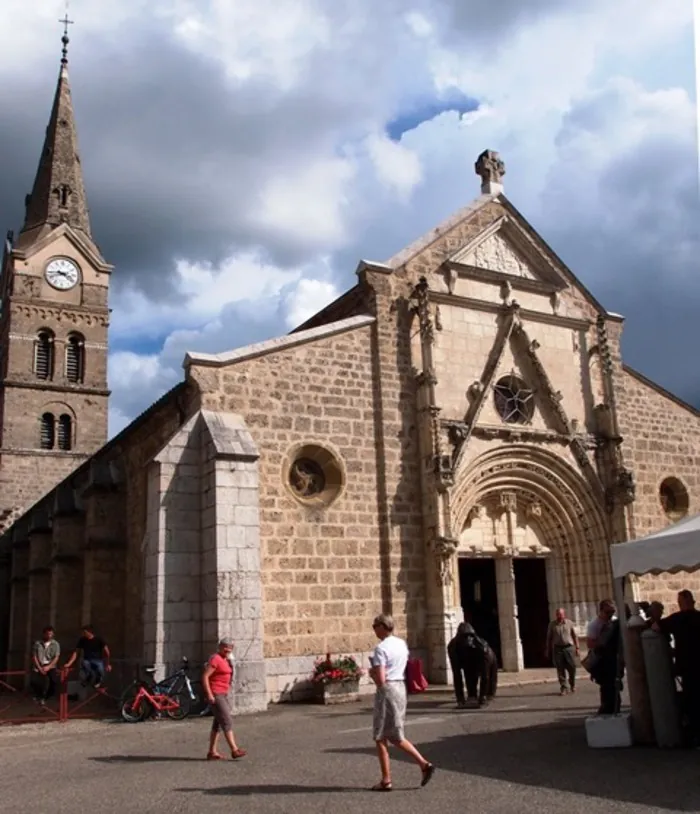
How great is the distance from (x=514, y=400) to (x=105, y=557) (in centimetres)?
896

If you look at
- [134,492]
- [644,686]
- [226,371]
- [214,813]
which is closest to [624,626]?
[644,686]

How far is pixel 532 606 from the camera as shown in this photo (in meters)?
17.8

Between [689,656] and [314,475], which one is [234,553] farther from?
[689,656]

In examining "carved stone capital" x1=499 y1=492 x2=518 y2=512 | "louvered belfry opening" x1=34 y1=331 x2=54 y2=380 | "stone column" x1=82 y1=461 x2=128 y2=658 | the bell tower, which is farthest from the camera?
"louvered belfry opening" x1=34 y1=331 x2=54 y2=380

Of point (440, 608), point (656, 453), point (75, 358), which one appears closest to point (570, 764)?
point (440, 608)

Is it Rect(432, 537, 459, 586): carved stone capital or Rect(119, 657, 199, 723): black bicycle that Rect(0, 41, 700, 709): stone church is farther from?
Rect(119, 657, 199, 723): black bicycle

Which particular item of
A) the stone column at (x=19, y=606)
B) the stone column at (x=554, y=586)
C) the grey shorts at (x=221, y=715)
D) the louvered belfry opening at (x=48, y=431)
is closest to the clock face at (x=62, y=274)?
the louvered belfry opening at (x=48, y=431)

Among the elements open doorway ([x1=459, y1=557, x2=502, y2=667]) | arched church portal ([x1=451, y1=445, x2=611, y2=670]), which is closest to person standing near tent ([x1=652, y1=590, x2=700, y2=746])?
arched church portal ([x1=451, y1=445, x2=611, y2=670])

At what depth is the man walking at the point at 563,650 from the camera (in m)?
12.8

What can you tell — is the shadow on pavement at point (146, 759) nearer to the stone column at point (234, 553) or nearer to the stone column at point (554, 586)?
the stone column at point (234, 553)

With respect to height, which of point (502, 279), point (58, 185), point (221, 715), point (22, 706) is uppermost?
point (58, 185)

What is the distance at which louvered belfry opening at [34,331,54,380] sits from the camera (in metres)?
34.7

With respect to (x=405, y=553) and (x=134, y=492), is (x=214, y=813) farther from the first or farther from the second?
(x=134, y=492)

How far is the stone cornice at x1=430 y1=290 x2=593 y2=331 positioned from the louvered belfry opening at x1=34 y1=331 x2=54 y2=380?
910 inches
